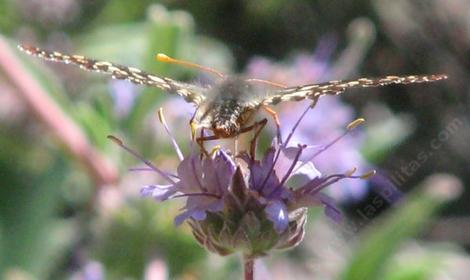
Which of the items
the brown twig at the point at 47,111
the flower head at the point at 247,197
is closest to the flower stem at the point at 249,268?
the flower head at the point at 247,197

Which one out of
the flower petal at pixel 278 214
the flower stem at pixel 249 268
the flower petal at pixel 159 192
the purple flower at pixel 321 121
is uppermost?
the purple flower at pixel 321 121

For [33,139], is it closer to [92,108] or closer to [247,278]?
[92,108]

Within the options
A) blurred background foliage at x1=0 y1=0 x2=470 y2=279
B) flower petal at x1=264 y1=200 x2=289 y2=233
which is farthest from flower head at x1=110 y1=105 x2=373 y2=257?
blurred background foliage at x1=0 y1=0 x2=470 y2=279

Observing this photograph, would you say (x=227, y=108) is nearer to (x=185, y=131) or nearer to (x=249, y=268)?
(x=249, y=268)

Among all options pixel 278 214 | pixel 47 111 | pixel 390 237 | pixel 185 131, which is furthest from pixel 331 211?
pixel 47 111

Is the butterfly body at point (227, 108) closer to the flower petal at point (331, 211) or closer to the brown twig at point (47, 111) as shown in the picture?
the flower petal at point (331, 211)

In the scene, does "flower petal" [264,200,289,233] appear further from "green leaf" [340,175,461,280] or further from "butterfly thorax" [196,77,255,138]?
"green leaf" [340,175,461,280]

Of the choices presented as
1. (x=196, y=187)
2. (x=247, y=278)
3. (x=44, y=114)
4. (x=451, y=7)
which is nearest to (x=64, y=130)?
(x=44, y=114)
